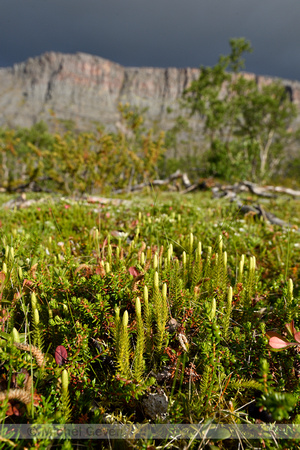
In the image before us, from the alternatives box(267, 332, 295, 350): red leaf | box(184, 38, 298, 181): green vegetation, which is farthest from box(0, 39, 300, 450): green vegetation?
box(184, 38, 298, 181): green vegetation

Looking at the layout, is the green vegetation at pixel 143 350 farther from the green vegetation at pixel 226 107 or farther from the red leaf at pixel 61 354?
the green vegetation at pixel 226 107

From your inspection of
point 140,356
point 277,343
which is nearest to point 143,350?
point 140,356

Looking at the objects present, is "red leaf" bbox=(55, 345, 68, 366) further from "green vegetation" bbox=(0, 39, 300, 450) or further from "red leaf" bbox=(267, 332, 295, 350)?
"red leaf" bbox=(267, 332, 295, 350)

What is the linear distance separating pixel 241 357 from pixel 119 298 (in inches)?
37.7

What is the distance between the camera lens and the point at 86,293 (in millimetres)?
1998

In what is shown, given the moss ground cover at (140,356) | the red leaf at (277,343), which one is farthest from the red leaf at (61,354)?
the red leaf at (277,343)

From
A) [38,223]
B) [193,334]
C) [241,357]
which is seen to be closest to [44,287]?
[193,334]

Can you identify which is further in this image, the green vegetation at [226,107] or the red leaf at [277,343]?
the green vegetation at [226,107]

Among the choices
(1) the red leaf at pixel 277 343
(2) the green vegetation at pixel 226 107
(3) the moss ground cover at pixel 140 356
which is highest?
(2) the green vegetation at pixel 226 107

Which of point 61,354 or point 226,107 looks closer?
point 61,354

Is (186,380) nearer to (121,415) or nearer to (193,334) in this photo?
(193,334)

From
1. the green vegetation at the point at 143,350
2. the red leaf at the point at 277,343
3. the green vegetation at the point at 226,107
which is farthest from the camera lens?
the green vegetation at the point at 226,107

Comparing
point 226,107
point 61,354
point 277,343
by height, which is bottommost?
point 61,354

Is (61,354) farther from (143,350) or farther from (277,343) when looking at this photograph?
(277,343)
